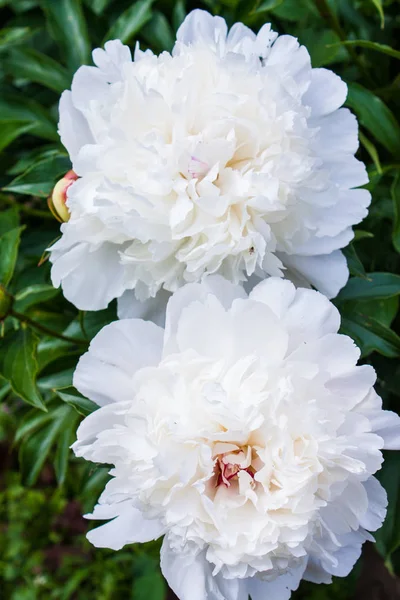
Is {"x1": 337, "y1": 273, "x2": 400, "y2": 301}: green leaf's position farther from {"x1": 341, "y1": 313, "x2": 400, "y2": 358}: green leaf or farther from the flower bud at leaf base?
the flower bud at leaf base

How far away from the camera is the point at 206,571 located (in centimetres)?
57

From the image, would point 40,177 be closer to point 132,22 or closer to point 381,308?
point 132,22

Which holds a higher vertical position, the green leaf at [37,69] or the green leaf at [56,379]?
the green leaf at [37,69]

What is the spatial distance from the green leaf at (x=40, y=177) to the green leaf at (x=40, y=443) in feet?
1.01

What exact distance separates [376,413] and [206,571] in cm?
20

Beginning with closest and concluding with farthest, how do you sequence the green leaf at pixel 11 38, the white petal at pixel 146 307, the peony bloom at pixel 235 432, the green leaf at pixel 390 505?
the peony bloom at pixel 235 432 < the white petal at pixel 146 307 < the green leaf at pixel 390 505 < the green leaf at pixel 11 38

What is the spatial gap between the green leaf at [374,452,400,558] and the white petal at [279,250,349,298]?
1.22 feet

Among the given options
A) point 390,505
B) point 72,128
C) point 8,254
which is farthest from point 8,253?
point 390,505

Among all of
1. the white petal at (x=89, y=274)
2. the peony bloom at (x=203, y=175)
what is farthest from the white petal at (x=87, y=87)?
the white petal at (x=89, y=274)

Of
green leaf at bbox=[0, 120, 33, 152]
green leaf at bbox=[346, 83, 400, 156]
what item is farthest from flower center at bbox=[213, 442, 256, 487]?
green leaf at bbox=[0, 120, 33, 152]

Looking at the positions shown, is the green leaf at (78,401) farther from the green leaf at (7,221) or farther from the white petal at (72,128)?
the green leaf at (7,221)

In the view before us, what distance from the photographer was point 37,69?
0.96 meters

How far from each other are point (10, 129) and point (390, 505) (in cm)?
73

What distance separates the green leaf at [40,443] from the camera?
0.88 metres
